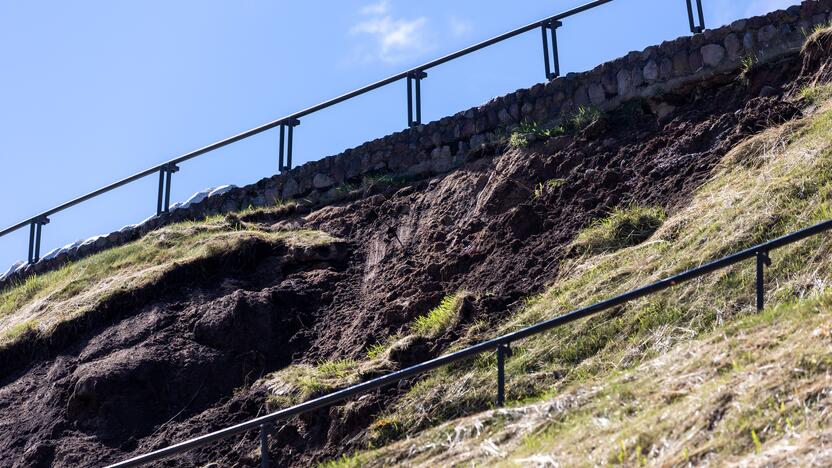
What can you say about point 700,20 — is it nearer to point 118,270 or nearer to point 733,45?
point 733,45

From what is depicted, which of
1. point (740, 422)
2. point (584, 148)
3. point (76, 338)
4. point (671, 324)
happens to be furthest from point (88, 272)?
point (740, 422)

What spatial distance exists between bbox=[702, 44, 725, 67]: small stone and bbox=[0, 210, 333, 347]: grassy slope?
469 centimetres

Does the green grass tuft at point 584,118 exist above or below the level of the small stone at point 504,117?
below

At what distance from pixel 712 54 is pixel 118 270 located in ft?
24.7

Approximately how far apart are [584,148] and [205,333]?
4483mm

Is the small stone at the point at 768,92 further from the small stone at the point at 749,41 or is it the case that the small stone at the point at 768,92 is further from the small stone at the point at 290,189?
the small stone at the point at 290,189

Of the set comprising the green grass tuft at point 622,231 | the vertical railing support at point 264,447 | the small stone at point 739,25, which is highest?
the small stone at point 739,25

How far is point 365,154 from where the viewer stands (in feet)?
55.3

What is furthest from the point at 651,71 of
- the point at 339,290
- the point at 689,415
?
the point at 689,415

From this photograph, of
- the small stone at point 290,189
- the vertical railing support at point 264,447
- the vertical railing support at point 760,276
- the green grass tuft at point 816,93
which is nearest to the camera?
the vertical railing support at point 760,276

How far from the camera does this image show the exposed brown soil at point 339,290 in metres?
12.4

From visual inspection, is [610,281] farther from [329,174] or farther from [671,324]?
[329,174]

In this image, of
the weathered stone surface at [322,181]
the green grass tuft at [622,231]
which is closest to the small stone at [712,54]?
the green grass tuft at [622,231]

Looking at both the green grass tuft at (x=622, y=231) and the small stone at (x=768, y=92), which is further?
the small stone at (x=768, y=92)
